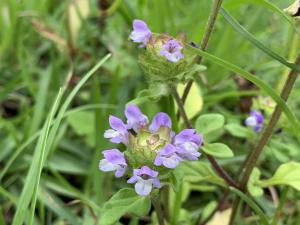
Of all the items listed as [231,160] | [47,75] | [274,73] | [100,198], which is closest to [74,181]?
[100,198]

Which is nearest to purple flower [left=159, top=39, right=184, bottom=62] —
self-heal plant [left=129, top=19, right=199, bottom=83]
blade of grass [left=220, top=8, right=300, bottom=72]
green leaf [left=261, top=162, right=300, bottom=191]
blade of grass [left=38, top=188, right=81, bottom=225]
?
self-heal plant [left=129, top=19, right=199, bottom=83]

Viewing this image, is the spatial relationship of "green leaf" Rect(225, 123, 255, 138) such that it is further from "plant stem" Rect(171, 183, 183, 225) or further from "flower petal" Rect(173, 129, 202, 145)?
"flower petal" Rect(173, 129, 202, 145)

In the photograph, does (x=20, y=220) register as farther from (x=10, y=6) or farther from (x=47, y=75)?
(x=10, y=6)

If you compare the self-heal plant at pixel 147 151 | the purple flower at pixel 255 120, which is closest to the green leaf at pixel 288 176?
the purple flower at pixel 255 120

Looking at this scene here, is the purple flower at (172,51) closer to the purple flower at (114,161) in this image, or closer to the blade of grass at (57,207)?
the purple flower at (114,161)

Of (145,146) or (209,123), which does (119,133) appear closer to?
(145,146)

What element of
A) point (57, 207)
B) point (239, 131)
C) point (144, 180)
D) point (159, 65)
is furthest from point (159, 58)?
point (57, 207)
